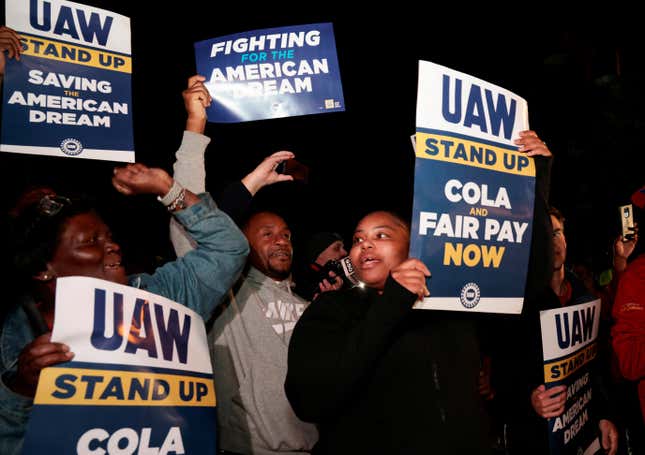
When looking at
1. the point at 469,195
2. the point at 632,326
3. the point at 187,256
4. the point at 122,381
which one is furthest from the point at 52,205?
the point at 632,326

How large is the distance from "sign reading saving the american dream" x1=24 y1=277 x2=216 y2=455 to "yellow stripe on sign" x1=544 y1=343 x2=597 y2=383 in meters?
1.44

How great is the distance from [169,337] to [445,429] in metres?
0.97

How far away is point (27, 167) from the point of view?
15.0 ft

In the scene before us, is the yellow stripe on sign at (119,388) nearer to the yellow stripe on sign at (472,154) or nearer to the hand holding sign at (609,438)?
the yellow stripe on sign at (472,154)

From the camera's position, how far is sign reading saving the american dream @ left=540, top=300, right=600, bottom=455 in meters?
2.38

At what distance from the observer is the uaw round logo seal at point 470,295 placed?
1.99 meters

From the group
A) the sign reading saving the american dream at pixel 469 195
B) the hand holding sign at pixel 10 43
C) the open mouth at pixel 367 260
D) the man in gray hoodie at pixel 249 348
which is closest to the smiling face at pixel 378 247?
the open mouth at pixel 367 260

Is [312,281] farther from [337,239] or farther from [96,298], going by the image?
[96,298]

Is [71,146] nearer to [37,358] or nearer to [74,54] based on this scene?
[74,54]

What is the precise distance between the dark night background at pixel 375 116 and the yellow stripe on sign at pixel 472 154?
1337 millimetres

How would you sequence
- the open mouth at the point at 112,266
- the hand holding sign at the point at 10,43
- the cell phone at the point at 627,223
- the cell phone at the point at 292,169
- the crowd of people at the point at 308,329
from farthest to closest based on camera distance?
the cell phone at the point at 627,223
the cell phone at the point at 292,169
the hand holding sign at the point at 10,43
the open mouth at the point at 112,266
the crowd of people at the point at 308,329

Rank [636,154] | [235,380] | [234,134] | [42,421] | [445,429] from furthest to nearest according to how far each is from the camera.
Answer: [636,154]
[234,134]
[235,380]
[445,429]
[42,421]

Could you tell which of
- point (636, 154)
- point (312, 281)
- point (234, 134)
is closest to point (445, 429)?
point (312, 281)

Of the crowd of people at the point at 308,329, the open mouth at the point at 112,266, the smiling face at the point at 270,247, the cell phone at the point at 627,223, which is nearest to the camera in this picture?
the crowd of people at the point at 308,329
